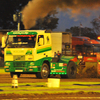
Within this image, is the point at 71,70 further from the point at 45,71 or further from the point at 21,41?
the point at 21,41

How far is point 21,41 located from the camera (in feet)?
71.6

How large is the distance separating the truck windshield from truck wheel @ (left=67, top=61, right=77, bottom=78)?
301 centimetres

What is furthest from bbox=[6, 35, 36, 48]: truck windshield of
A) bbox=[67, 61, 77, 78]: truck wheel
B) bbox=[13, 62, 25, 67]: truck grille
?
bbox=[67, 61, 77, 78]: truck wheel

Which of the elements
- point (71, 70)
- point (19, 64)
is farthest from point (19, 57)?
point (71, 70)

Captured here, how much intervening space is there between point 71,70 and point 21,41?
3.85 m

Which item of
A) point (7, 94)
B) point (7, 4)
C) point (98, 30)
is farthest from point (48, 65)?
point (98, 30)

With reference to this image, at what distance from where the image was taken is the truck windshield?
21.6 meters

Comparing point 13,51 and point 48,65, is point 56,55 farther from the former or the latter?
point 13,51

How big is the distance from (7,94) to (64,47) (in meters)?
11.5

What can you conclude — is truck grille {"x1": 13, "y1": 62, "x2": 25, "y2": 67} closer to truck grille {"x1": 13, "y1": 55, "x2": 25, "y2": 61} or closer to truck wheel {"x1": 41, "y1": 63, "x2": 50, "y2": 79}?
truck grille {"x1": 13, "y1": 55, "x2": 25, "y2": 61}

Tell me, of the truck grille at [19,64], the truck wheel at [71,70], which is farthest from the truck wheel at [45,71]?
the truck wheel at [71,70]

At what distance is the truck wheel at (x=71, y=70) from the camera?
75.9 ft

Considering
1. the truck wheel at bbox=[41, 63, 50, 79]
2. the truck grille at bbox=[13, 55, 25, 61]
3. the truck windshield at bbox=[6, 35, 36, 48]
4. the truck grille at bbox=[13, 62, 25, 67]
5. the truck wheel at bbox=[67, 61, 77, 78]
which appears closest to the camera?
the truck windshield at bbox=[6, 35, 36, 48]

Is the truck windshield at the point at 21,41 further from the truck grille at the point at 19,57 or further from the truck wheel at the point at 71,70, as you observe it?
the truck wheel at the point at 71,70
